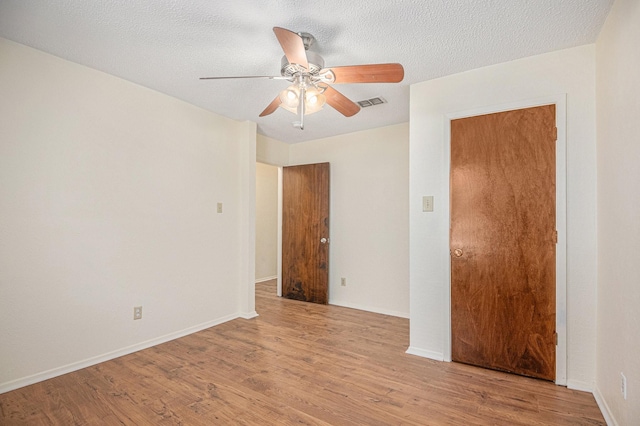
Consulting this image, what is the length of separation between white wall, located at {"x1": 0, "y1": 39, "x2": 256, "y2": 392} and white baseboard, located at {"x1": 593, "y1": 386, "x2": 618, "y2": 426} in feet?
11.2

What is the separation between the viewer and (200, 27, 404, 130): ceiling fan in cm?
182

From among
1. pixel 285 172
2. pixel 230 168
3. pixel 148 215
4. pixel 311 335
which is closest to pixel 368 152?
pixel 285 172

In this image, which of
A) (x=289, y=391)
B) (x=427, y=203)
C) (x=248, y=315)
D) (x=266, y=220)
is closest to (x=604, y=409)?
(x=427, y=203)

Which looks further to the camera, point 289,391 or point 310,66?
point 289,391

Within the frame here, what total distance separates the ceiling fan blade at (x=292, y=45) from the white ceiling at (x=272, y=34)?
0.95 feet

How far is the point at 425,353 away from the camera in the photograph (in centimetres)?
276

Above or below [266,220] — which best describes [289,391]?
below

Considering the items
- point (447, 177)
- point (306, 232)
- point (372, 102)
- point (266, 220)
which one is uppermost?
point (372, 102)

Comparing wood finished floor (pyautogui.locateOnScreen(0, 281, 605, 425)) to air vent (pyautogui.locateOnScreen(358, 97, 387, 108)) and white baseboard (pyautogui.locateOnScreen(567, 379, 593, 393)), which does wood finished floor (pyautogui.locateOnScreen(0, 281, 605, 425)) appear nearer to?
white baseboard (pyautogui.locateOnScreen(567, 379, 593, 393))

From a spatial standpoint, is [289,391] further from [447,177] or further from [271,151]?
[271,151]

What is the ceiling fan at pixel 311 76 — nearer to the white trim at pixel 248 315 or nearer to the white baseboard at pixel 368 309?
the white trim at pixel 248 315

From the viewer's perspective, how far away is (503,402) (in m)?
2.04

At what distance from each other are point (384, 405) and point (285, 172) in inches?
145

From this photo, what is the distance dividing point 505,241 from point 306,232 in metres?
2.87
